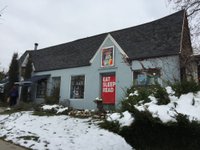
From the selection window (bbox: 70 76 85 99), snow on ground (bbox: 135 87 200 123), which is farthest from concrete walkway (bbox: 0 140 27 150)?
window (bbox: 70 76 85 99)

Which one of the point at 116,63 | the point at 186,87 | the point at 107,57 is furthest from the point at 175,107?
the point at 107,57

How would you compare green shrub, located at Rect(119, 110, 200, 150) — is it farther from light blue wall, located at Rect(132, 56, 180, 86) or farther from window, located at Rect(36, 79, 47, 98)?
window, located at Rect(36, 79, 47, 98)

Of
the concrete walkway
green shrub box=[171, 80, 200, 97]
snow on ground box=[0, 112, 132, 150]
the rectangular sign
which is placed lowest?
the concrete walkway

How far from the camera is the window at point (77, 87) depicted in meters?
17.9

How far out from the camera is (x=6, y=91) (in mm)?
23312

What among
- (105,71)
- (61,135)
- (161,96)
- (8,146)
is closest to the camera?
(161,96)

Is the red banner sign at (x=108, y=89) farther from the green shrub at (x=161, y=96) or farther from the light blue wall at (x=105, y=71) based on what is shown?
the green shrub at (x=161, y=96)

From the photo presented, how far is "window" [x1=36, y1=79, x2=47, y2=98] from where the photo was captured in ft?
69.8

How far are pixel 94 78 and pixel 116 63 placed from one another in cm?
207

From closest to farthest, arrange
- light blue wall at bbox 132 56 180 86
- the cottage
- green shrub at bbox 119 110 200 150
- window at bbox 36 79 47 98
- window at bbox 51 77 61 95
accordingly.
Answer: green shrub at bbox 119 110 200 150
light blue wall at bbox 132 56 180 86
the cottage
window at bbox 51 77 61 95
window at bbox 36 79 47 98

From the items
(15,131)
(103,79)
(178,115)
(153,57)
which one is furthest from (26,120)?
(178,115)

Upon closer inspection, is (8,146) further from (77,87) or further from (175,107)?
(77,87)

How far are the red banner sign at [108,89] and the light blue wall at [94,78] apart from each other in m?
0.35

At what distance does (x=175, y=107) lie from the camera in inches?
200
